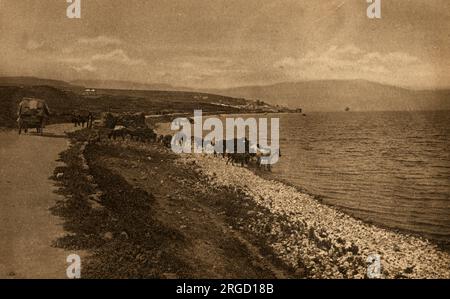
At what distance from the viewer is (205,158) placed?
24938 mm

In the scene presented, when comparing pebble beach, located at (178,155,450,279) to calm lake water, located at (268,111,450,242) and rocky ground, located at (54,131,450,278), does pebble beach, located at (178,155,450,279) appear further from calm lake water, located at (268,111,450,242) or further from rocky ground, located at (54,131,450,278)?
calm lake water, located at (268,111,450,242)

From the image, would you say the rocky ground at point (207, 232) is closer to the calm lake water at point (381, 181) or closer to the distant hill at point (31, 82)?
the calm lake water at point (381, 181)

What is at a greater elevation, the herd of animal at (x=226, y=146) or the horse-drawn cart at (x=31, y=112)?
the horse-drawn cart at (x=31, y=112)

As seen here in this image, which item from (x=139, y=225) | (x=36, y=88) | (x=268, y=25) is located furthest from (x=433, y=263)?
(x=36, y=88)

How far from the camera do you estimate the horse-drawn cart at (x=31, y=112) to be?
65.7ft

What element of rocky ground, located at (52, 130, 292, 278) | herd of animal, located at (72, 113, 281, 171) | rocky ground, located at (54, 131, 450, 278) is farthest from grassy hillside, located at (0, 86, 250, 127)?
rocky ground, located at (52, 130, 292, 278)

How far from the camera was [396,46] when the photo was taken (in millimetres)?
18469

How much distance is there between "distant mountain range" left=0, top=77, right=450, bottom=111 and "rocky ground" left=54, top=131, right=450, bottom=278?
4.10 metres

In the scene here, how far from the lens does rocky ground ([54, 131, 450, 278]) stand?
1091 cm

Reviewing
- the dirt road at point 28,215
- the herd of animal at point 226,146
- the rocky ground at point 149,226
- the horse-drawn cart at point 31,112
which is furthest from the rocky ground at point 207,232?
the herd of animal at point 226,146

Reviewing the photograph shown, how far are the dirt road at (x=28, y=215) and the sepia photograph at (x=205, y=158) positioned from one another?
0.18ft
